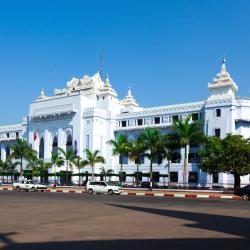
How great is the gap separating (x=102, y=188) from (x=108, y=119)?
118 feet

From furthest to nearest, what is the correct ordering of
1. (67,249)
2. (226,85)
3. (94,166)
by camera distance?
Answer: (94,166) < (226,85) < (67,249)

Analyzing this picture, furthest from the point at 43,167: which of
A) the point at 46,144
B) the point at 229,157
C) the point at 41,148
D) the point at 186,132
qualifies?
the point at 229,157

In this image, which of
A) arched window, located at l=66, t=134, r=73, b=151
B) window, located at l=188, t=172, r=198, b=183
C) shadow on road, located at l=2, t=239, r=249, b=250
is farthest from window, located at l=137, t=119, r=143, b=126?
shadow on road, located at l=2, t=239, r=249, b=250

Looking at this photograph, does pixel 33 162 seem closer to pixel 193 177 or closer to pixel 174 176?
pixel 174 176

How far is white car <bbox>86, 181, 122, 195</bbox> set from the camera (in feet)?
128

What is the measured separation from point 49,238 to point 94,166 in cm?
6112

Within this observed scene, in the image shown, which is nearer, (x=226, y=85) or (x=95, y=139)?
(x=226, y=85)

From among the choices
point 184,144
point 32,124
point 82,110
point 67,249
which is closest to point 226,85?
point 184,144

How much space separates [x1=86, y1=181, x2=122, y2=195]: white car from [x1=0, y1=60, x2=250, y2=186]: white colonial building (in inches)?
864

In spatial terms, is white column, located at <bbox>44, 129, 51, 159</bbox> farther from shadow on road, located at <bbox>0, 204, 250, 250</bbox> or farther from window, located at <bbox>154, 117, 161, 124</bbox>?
shadow on road, located at <bbox>0, 204, 250, 250</bbox>

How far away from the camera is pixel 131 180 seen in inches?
2739

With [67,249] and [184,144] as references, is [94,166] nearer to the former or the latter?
[184,144]

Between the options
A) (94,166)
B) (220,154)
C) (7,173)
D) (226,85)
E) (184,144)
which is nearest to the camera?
(220,154)

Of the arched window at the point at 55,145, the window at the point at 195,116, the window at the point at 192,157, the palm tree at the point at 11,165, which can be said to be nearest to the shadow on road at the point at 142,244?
the window at the point at 192,157
